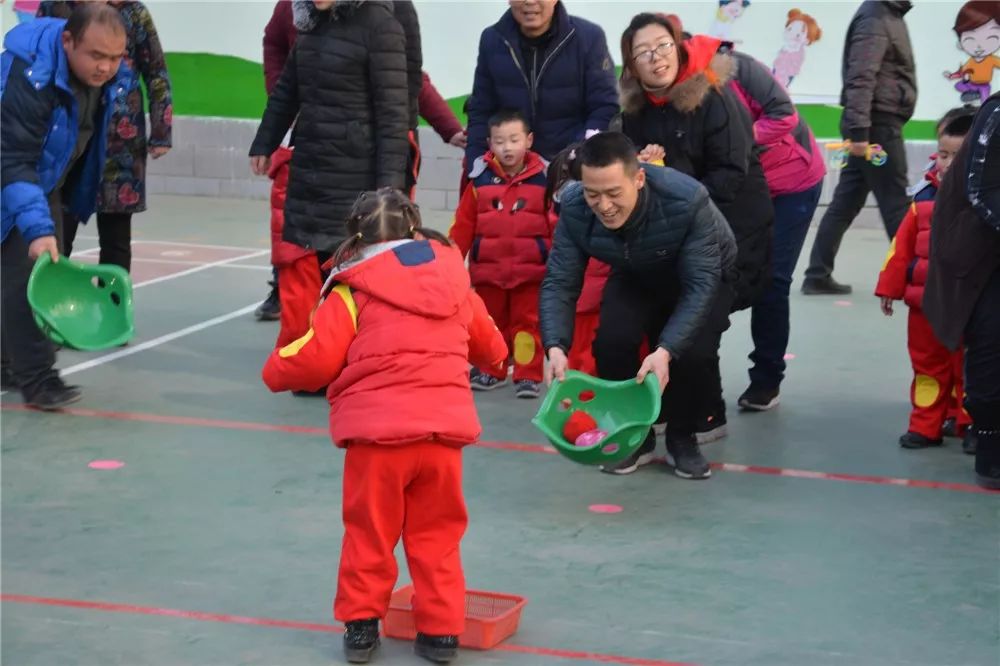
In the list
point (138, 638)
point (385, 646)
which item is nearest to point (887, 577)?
point (385, 646)

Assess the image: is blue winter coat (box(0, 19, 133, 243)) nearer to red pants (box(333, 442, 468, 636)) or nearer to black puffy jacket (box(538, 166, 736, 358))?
black puffy jacket (box(538, 166, 736, 358))

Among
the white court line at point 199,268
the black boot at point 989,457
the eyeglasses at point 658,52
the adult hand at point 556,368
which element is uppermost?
the eyeglasses at point 658,52

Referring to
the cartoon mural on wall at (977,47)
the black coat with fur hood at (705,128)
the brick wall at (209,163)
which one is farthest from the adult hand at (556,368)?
the brick wall at (209,163)

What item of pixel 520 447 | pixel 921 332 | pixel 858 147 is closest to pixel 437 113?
pixel 858 147

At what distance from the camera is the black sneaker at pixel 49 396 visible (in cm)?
634

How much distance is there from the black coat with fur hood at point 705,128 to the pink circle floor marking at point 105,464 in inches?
87.2

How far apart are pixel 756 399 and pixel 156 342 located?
3.11m

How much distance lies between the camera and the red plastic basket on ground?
155 inches

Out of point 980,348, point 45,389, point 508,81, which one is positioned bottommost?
point 45,389

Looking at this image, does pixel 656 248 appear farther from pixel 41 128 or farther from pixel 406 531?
pixel 41 128

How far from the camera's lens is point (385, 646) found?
3986 mm

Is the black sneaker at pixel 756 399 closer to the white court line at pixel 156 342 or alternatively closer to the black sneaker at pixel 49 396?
the black sneaker at pixel 49 396

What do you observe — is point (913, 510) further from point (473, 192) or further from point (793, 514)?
point (473, 192)

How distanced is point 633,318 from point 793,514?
868 mm
